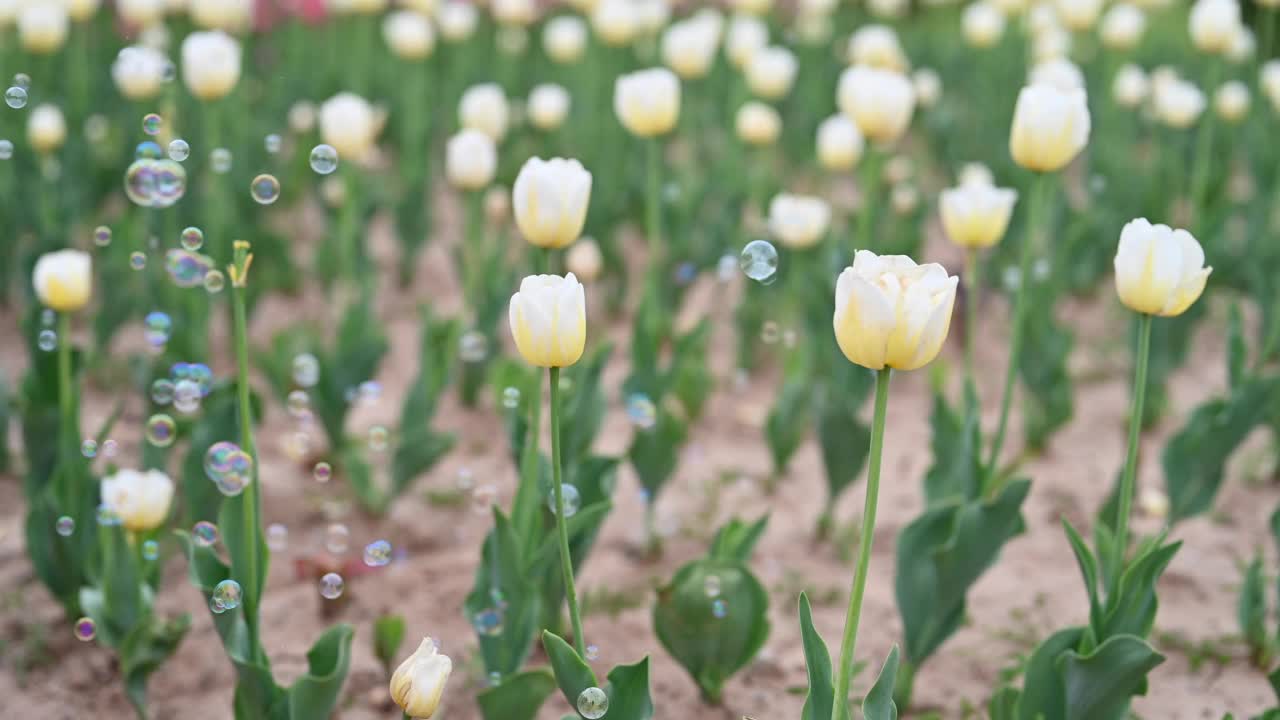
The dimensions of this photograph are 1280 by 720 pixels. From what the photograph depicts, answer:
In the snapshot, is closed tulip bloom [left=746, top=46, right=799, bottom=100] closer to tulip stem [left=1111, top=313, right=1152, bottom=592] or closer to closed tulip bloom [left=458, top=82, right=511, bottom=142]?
closed tulip bloom [left=458, top=82, right=511, bottom=142]

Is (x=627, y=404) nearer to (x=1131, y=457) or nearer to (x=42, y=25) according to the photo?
(x=1131, y=457)

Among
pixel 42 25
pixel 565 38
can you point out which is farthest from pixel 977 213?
pixel 42 25

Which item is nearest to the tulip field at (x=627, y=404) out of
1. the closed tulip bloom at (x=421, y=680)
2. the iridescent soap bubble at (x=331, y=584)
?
the closed tulip bloom at (x=421, y=680)

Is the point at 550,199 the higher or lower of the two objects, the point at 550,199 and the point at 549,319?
the higher

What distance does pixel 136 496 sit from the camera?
2.34 metres

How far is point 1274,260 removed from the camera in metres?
4.01

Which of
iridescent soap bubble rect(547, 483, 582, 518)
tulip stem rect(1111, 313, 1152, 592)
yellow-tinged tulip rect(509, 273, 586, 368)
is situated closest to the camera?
yellow-tinged tulip rect(509, 273, 586, 368)

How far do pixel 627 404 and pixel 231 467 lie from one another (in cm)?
118

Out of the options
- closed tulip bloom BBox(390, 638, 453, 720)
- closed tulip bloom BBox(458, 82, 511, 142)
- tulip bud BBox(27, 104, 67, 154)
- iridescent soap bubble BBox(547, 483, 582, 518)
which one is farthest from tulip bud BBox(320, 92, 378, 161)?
closed tulip bloom BBox(390, 638, 453, 720)

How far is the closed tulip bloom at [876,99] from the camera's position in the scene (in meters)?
3.12

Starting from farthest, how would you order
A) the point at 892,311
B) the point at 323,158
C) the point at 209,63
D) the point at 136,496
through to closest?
the point at 209,63 → the point at 323,158 → the point at 136,496 → the point at 892,311

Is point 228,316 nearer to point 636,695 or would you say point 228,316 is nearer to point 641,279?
point 641,279

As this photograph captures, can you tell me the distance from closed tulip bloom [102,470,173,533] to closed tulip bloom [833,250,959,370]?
1325mm

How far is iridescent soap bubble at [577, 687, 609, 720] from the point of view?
6.15 feet
